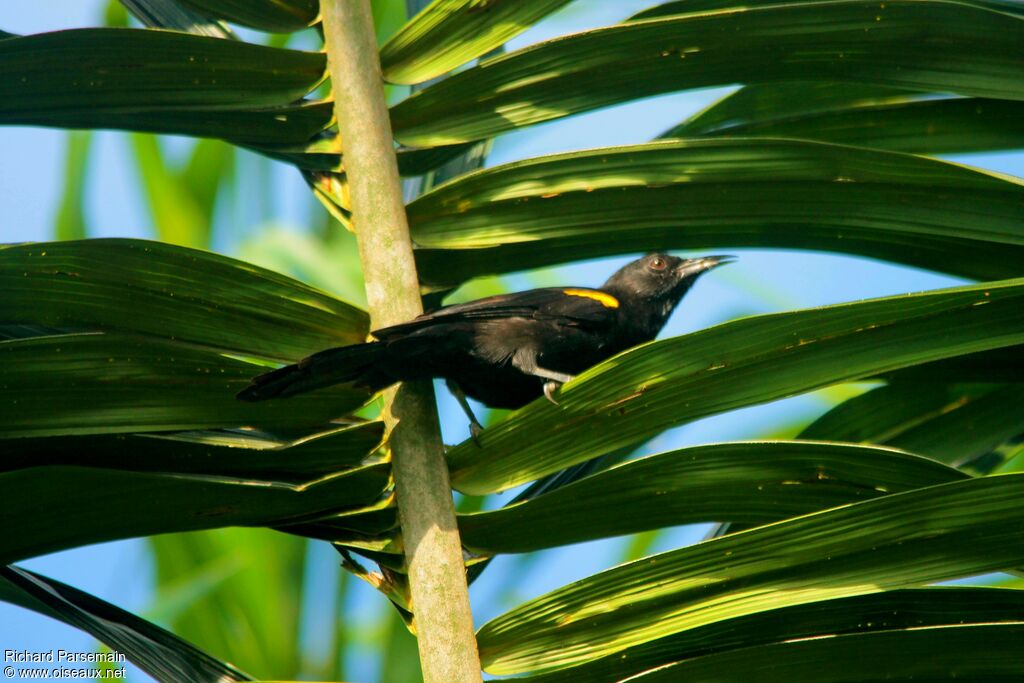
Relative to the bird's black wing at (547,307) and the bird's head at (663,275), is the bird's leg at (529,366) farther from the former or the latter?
the bird's head at (663,275)

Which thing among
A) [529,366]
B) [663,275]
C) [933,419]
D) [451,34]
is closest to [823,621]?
[933,419]

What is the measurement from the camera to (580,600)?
2.07 meters

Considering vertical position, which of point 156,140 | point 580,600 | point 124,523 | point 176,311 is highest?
point 156,140

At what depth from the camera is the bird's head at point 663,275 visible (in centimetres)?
439

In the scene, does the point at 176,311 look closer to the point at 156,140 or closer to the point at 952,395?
the point at 952,395

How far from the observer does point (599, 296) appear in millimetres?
3887

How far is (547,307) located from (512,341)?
242 mm

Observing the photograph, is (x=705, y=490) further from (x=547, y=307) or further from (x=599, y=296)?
(x=599, y=296)

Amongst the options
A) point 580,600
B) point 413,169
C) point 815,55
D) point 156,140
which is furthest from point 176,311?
point 156,140

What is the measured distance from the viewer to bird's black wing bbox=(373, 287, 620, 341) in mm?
3058

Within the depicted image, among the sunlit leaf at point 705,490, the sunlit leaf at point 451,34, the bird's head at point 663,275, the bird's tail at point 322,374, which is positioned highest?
the bird's head at point 663,275

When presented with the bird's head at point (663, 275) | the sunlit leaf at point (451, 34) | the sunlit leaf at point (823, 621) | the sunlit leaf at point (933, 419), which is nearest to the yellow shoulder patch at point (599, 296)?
the bird's head at point (663, 275)

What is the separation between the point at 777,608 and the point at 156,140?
4.76 metres

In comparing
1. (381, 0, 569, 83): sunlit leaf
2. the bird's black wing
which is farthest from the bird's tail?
(381, 0, 569, 83): sunlit leaf
